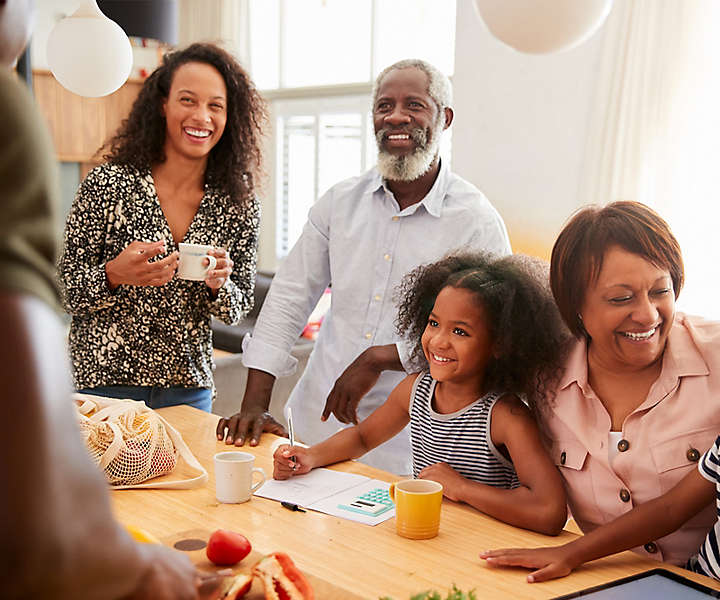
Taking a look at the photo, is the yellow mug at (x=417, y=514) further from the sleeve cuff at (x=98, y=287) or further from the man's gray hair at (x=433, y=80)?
the man's gray hair at (x=433, y=80)

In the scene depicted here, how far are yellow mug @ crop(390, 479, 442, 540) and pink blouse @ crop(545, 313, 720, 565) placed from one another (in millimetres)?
352

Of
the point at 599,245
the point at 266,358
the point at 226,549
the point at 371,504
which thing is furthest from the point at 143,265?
the point at 599,245

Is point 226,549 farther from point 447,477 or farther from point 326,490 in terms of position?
point 447,477

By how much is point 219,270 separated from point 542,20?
1.19 metres

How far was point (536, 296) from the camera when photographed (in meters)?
1.92

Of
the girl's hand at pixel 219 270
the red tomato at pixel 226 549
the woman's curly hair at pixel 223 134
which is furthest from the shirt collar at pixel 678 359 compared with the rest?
the woman's curly hair at pixel 223 134

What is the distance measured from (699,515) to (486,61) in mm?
3726

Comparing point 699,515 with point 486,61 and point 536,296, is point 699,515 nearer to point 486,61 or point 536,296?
point 536,296

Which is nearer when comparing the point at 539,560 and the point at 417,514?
the point at 539,560

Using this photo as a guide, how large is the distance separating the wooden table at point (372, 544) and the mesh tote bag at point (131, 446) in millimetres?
34

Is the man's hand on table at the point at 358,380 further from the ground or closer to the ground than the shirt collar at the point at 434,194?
closer to the ground

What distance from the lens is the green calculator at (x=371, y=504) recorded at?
1.67 metres

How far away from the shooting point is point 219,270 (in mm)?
2314

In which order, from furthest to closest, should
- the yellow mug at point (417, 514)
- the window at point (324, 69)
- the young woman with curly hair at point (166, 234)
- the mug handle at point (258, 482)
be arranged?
1. the window at point (324, 69)
2. the young woman with curly hair at point (166, 234)
3. the mug handle at point (258, 482)
4. the yellow mug at point (417, 514)
